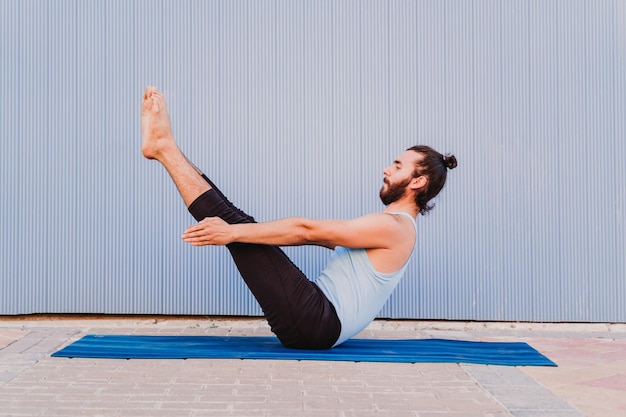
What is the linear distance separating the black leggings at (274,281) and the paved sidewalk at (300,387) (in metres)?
0.21

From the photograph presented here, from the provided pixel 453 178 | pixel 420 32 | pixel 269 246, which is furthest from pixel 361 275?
pixel 420 32

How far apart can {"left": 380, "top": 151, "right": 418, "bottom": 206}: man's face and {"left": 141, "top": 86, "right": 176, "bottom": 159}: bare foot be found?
1.09 meters

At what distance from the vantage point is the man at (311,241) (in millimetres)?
3088

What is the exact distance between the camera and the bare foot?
3.18 meters

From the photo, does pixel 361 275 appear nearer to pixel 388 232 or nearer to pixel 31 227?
pixel 388 232

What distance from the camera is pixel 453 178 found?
4.60 m

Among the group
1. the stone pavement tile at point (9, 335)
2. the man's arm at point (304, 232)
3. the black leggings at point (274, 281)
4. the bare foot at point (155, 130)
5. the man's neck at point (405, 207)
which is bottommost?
the stone pavement tile at point (9, 335)

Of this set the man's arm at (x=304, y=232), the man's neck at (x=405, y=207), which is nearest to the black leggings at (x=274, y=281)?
the man's arm at (x=304, y=232)

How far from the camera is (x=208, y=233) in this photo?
2963 millimetres

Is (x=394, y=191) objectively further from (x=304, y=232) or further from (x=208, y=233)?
(x=208, y=233)

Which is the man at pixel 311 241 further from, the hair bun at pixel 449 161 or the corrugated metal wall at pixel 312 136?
the corrugated metal wall at pixel 312 136

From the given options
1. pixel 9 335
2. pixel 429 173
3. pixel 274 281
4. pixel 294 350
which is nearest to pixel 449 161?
pixel 429 173

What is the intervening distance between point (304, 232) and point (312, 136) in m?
1.60

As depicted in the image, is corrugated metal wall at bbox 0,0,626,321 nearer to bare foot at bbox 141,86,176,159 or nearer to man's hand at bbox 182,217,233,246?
bare foot at bbox 141,86,176,159
